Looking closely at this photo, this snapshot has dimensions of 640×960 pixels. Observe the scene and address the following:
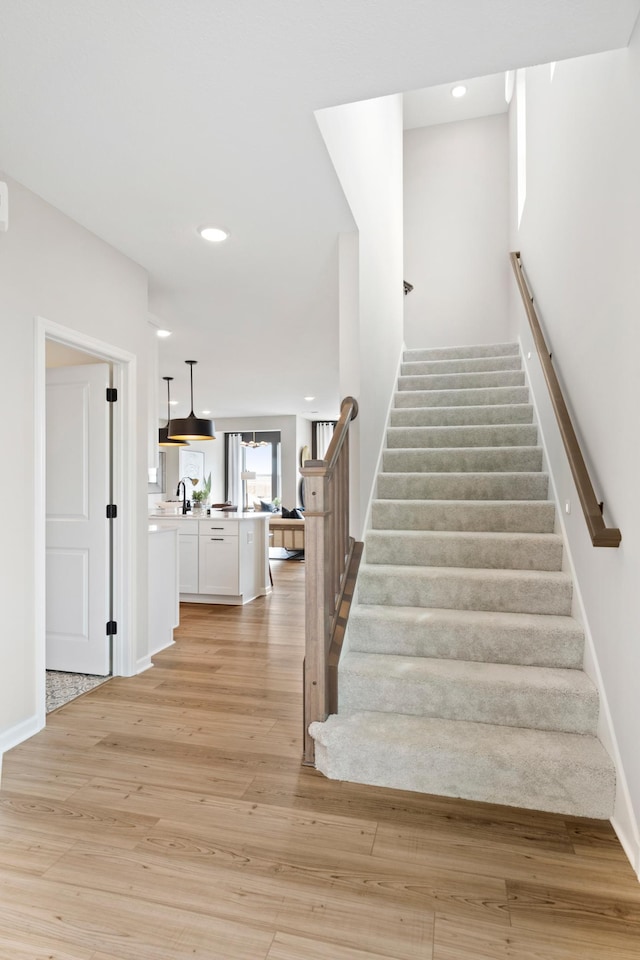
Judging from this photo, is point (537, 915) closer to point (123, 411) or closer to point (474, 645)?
point (474, 645)

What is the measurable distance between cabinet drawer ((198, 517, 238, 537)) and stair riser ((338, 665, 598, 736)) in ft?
10.7

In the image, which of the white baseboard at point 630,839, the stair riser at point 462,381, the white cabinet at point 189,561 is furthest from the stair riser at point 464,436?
the white cabinet at point 189,561

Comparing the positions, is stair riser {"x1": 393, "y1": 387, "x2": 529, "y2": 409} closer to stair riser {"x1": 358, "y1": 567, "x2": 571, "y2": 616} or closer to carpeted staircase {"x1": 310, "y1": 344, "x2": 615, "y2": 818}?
carpeted staircase {"x1": 310, "y1": 344, "x2": 615, "y2": 818}

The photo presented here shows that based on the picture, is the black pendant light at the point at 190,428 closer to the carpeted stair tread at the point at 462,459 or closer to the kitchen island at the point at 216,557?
the kitchen island at the point at 216,557

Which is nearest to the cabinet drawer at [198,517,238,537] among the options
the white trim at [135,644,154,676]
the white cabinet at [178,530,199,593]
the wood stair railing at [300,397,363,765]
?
the white cabinet at [178,530,199,593]

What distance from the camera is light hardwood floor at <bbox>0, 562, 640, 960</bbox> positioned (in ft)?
4.73

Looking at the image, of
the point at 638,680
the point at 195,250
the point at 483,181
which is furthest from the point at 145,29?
the point at 483,181

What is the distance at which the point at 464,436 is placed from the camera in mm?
3928

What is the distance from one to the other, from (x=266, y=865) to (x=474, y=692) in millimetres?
1040

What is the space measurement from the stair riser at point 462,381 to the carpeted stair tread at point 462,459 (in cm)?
84

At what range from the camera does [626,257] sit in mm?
1886

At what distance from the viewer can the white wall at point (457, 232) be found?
6082 mm

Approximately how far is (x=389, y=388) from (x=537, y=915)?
11.1 feet

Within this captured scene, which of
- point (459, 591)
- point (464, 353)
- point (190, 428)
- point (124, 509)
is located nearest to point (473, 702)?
point (459, 591)
